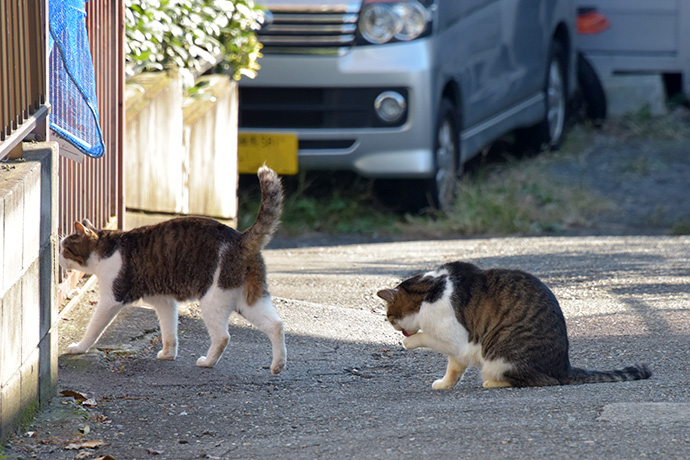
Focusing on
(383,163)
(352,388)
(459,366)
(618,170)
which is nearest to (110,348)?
(352,388)

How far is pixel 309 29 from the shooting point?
8.98 m

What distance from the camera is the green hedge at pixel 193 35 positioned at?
23.0 ft

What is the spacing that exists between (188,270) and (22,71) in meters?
1.21

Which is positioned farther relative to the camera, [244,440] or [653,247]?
[653,247]

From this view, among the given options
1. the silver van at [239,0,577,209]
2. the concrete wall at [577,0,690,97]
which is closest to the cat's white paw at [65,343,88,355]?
the silver van at [239,0,577,209]

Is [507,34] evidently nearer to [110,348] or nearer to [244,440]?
[110,348]

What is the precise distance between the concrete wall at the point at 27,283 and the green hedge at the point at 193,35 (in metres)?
2.71

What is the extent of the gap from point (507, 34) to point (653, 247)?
315cm

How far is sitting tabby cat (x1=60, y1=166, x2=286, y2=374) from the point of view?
4.82 meters

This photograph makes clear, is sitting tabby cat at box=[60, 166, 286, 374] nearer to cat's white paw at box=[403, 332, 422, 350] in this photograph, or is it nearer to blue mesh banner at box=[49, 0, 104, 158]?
blue mesh banner at box=[49, 0, 104, 158]

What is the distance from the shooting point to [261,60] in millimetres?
9086

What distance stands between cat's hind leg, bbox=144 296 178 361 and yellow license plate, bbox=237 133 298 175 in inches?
155

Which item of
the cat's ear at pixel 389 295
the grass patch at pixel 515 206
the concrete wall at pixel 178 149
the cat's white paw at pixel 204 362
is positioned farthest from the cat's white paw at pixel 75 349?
the grass patch at pixel 515 206

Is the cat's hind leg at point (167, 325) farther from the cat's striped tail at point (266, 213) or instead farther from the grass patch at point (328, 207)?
the grass patch at point (328, 207)
